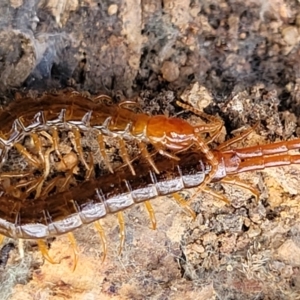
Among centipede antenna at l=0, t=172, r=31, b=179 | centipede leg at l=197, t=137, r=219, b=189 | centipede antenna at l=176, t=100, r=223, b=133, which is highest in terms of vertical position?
centipede antenna at l=176, t=100, r=223, b=133

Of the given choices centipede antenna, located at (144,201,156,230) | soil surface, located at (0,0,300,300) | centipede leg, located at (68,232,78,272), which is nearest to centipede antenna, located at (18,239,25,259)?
soil surface, located at (0,0,300,300)

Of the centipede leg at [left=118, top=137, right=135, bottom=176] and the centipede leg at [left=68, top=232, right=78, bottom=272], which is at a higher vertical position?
the centipede leg at [left=118, top=137, right=135, bottom=176]

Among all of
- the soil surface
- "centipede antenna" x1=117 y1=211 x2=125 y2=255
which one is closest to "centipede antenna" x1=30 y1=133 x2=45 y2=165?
the soil surface

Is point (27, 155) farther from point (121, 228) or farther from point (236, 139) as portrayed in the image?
point (236, 139)

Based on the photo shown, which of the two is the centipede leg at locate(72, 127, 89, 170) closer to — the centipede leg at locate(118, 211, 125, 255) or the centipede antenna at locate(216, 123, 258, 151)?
the centipede leg at locate(118, 211, 125, 255)

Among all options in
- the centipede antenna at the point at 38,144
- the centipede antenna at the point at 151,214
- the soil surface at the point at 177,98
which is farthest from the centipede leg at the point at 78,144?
the centipede antenna at the point at 151,214

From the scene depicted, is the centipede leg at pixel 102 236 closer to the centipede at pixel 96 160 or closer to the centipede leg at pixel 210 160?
the centipede at pixel 96 160

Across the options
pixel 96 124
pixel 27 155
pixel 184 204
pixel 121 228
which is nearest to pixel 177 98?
pixel 96 124

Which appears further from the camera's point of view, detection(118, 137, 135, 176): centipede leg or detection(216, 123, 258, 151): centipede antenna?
detection(216, 123, 258, 151): centipede antenna
